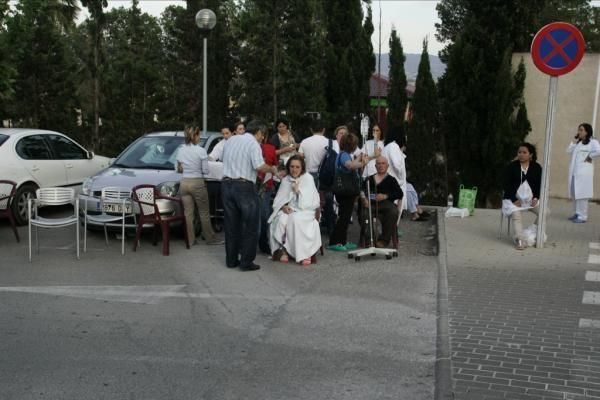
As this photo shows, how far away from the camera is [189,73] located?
37156mm

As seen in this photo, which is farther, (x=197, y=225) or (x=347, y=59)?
(x=347, y=59)

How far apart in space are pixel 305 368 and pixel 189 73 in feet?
109

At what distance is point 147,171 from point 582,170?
7.54 m

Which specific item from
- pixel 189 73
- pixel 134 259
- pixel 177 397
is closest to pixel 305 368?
pixel 177 397

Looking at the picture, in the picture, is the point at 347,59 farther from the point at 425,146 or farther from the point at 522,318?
the point at 522,318

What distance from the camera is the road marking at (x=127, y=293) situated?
7422mm

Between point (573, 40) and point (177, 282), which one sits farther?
point (573, 40)

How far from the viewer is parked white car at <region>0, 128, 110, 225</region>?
11.8 m

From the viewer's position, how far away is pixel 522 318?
6.72 metres

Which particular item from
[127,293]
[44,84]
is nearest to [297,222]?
[127,293]

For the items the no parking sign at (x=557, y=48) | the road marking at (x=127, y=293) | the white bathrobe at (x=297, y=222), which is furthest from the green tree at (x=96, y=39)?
the no parking sign at (x=557, y=48)

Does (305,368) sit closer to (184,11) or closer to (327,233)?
(327,233)

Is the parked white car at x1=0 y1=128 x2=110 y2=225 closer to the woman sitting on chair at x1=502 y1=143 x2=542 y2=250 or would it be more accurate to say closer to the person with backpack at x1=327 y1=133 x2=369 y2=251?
the person with backpack at x1=327 y1=133 x2=369 y2=251

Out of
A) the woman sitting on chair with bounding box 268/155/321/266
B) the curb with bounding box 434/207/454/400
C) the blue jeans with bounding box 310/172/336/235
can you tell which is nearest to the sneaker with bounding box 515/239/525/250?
the curb with bounding box 434/207/454/400
